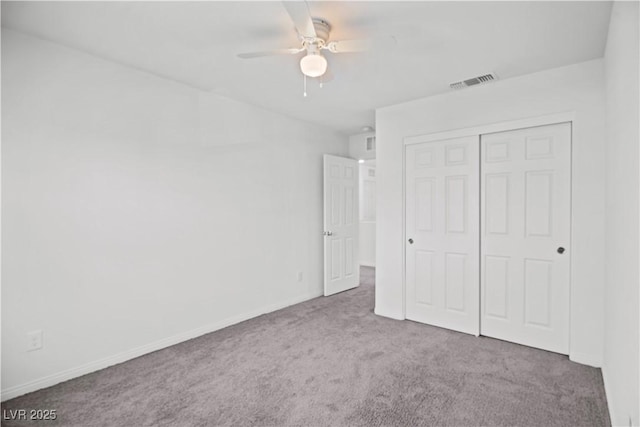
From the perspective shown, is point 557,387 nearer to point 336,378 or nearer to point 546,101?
point 336,378

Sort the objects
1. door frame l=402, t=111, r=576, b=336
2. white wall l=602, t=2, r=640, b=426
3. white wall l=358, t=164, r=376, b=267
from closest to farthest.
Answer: white wall l=602, t=2, r=640, b=426 → door frame l=402, t=111, r=576, b=336 → white wall l=358, t=164, r=376, b=267

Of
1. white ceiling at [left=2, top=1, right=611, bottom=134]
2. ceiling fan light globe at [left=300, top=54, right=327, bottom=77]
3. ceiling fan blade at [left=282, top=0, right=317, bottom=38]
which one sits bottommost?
ceiling fan light globe at [left=300, top=54, right=327, bottom=77]

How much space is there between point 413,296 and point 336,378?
1.58 metres

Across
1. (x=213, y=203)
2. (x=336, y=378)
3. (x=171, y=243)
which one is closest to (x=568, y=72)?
(x=336, y=378)

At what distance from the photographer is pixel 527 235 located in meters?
3.05

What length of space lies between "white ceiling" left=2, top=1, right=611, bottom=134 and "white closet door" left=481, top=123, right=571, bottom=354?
0.70m

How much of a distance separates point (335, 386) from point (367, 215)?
550 cm

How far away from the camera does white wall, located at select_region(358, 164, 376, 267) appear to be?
734 centimetres

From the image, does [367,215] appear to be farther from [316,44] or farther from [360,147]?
[316,44]

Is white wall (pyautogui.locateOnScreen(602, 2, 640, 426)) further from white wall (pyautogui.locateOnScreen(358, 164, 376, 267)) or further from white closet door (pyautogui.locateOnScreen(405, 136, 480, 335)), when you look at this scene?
white wall (pyautogui.locateOnScreen(358, 164, 376, 267))

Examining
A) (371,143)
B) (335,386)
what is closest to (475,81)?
(371,143)

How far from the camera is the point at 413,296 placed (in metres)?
3.77

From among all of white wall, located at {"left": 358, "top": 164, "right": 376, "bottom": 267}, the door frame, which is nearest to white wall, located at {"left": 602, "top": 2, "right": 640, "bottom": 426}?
the door frame

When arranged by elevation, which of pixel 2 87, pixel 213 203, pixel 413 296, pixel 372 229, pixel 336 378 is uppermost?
pixel 2 87
